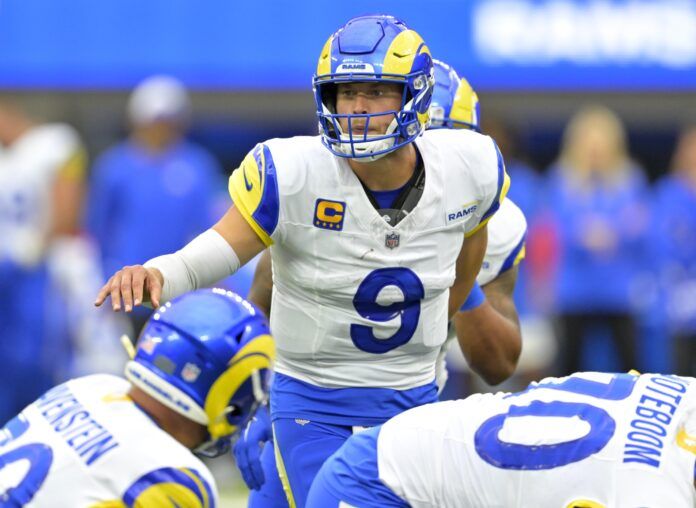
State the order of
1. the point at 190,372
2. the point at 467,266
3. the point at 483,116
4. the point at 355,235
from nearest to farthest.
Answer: the point at 190,372 < the point at 355,235 < the point at 467,266 < the point at 483,116

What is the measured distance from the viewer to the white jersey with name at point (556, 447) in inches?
133

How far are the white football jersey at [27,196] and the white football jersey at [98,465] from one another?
4561 millimetres

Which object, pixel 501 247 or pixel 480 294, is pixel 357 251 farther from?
pixel 501 247

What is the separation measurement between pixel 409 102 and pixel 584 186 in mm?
5120

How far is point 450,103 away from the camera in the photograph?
4891 mm

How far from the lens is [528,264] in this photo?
1008 cm

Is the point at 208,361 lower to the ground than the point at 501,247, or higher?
higher

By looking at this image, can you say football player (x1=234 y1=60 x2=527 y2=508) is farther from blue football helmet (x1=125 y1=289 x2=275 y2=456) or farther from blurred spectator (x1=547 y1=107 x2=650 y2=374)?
blurred spectator (x1=547 y1=107 x2=650 y2=374)

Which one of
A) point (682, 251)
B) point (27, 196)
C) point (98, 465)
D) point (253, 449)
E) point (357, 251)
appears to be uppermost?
point (357, 251)

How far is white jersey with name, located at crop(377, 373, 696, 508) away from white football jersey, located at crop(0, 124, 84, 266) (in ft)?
15.5

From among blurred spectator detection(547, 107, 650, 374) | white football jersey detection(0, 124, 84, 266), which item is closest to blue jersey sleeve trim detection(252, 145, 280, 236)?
white football jersey detection(0, 124, 84, 266)

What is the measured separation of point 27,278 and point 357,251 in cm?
441

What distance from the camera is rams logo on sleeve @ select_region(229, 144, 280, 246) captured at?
4.05 m

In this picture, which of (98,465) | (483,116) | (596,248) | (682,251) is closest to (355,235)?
(98,465)
